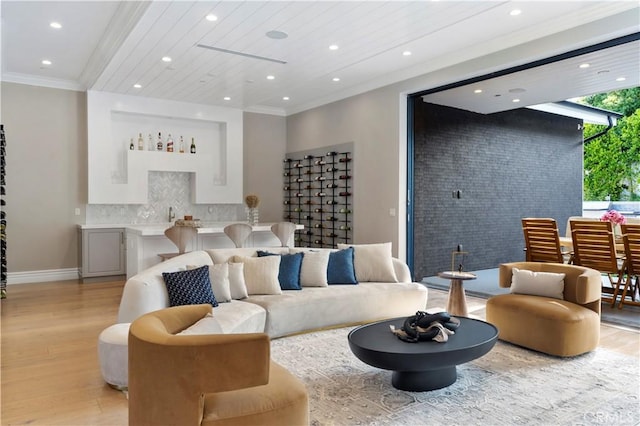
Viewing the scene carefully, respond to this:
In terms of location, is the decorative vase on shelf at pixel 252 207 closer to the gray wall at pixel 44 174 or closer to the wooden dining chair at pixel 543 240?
the gray wall at pixel 44 174

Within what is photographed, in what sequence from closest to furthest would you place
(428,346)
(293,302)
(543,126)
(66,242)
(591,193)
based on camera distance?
(428,346) < (293,302) < (66,242) < (543,126) < (591,193)

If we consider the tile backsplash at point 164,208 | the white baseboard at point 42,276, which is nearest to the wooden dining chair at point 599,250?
the tile backsplash at point 164,208

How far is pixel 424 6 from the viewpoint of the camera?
14.3 ft

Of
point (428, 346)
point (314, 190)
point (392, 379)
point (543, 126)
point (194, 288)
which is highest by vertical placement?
point (543, 126)

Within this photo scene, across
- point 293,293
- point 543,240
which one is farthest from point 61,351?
point 543,240

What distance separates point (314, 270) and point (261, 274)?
2.09 ft

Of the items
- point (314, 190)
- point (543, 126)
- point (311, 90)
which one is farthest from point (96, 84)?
point (543, 126)

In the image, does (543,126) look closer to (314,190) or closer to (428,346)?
(314,190)

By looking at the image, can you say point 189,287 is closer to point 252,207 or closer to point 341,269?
point 341,269

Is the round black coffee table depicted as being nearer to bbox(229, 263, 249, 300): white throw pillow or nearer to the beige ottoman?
bbox(229, 263, 249, 300): white throw pillow

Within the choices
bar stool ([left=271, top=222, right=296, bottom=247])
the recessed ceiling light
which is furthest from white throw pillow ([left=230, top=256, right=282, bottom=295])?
the recessed ceiling light

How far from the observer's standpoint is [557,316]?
3.75 m

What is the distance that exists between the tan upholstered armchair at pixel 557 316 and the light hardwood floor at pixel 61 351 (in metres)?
0.48

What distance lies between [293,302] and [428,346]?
1604 millimetres
